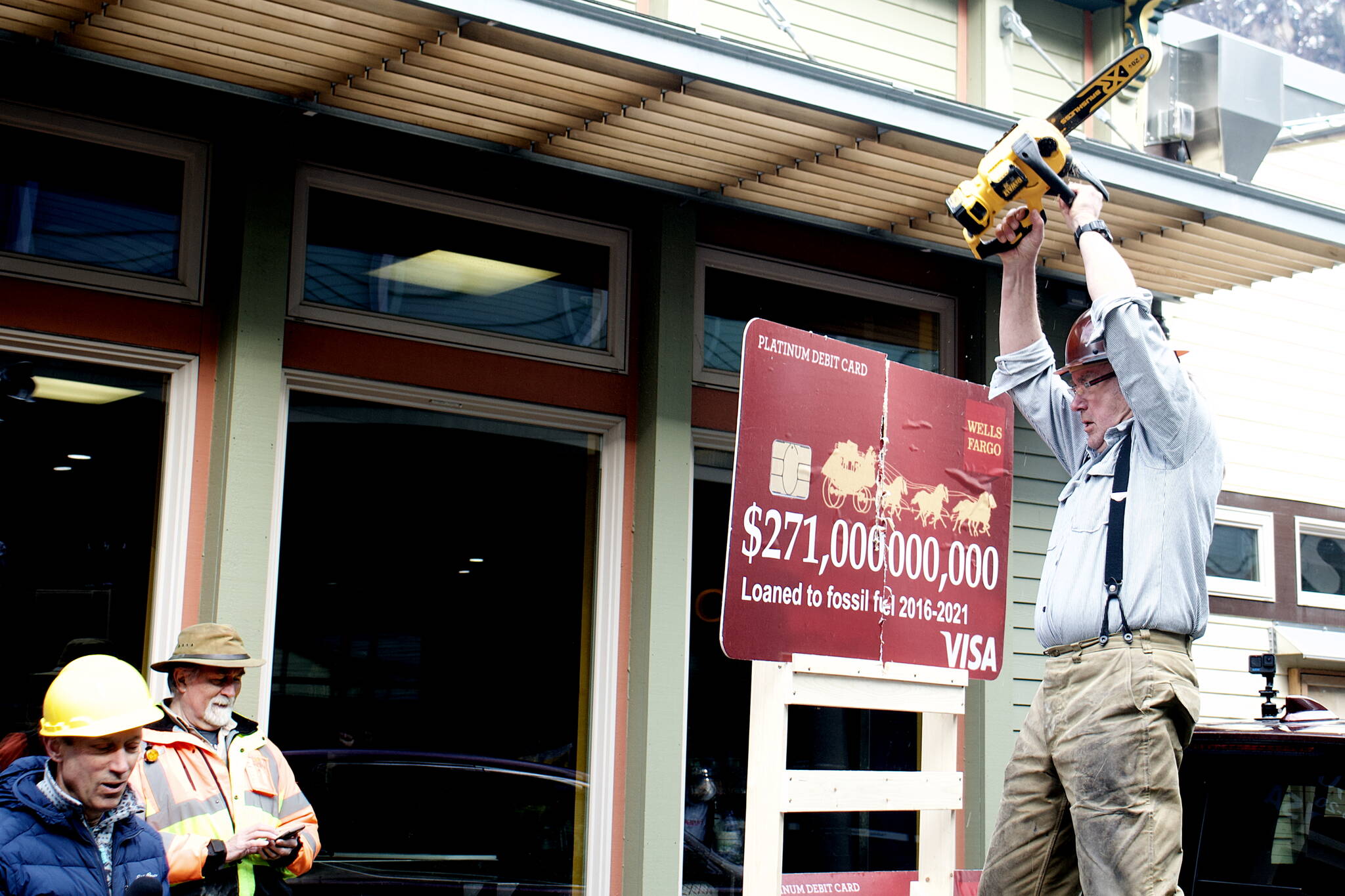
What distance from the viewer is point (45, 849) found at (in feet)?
11.1

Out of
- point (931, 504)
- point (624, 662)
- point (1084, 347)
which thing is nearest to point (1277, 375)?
point (931, 504)

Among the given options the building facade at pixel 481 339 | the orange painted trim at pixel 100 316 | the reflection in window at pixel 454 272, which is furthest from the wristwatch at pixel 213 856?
the reflection in window at pixel 454 272

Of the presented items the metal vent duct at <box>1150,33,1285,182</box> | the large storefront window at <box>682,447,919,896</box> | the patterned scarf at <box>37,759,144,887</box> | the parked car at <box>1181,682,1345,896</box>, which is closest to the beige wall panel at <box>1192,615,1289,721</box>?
the large storefront window at <box>682,447,919,896</box>

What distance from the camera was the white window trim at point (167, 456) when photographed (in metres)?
5.51

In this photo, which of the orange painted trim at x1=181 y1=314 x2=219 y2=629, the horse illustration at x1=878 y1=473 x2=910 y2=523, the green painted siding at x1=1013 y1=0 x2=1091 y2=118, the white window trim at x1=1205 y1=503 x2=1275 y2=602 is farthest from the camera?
the white window trim at x1=1205 y1=503 x2=1275 y2=602

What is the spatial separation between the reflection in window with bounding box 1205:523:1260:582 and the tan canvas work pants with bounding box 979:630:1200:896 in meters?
6.07

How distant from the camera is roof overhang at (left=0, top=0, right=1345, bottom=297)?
5.09m

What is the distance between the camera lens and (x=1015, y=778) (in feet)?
12.7

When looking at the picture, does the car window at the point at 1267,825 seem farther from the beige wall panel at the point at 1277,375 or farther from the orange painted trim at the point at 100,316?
the beige wall panel at the point at 1277,375

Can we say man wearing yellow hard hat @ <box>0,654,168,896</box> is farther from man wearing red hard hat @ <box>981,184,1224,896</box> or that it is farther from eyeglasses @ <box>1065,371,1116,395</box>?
eyeglasses @ <box>1065,371,1116,395</box>

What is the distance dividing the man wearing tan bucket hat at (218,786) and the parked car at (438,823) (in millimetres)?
1065

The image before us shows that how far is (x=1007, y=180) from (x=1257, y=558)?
6615 mm

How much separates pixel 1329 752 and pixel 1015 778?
148 cm

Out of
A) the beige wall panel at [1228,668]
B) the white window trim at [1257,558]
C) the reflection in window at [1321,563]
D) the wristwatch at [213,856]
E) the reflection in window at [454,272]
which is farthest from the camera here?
the reflection in window at [1321,563]
